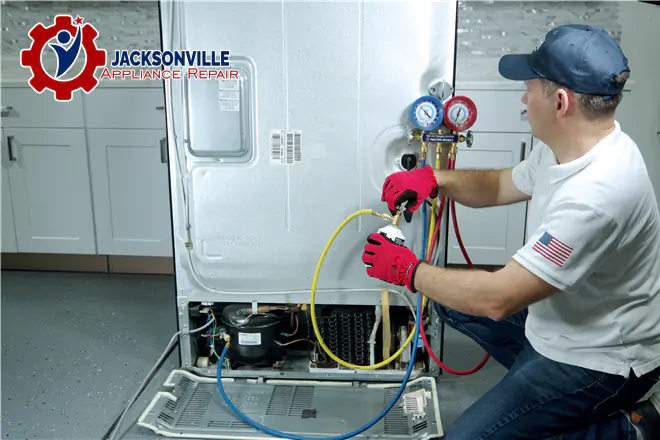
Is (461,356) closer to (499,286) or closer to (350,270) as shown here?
(350,270)

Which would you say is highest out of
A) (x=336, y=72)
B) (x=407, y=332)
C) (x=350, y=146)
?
(x=336, y=72)

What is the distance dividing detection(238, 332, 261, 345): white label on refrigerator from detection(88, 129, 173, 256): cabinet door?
44.0 inches

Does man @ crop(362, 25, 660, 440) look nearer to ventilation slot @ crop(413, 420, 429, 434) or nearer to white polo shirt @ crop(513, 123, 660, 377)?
white polo shirt @ crop(513, 123, 660, 377)

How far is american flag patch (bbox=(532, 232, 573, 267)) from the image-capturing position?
1239 millimetres

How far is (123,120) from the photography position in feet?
9.54

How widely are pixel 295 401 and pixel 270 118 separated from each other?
1012 mm

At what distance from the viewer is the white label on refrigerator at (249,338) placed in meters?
2.05

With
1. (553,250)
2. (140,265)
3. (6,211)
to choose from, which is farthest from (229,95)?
(6,211)

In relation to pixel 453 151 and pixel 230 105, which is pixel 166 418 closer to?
Answer: pixel 230 105

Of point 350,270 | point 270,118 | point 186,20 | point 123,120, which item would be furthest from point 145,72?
point 350,270

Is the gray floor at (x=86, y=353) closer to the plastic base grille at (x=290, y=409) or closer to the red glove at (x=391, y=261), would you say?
the plastic base grille at (x=290, y=409)

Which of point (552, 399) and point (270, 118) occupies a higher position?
point (270, 118)

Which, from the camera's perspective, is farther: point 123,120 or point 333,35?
point 123,120

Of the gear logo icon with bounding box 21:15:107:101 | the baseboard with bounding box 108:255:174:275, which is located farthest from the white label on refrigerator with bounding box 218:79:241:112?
the baseboard with bounding box 108:255:174:275
